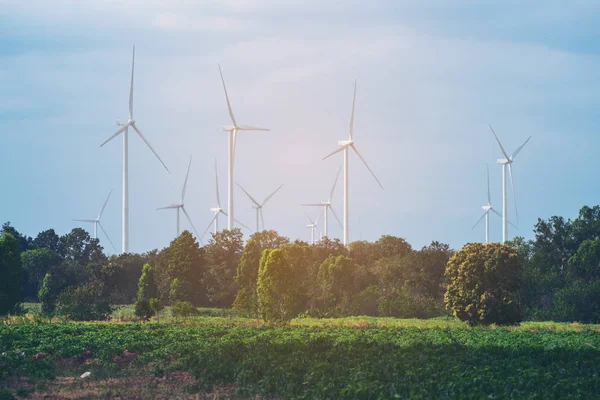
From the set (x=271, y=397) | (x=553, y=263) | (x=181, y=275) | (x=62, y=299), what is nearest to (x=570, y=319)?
(x=553, y=263)

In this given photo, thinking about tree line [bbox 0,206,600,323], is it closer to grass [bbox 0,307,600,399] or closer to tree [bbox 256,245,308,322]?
tree [bbox 256,245,308,322]

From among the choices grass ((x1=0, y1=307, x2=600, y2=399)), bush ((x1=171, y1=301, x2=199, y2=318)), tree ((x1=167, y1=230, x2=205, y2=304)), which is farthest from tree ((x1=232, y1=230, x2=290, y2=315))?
grass ((x1=0, y1=307, x2=600, y2=399))

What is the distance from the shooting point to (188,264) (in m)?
98.4

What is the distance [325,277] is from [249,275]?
11.1m

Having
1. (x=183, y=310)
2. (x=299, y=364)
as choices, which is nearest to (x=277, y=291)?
(x=183, y=310)

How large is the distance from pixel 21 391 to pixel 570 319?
212ft

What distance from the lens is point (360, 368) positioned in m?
37.5

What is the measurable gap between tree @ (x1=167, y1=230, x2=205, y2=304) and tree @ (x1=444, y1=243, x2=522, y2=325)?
40.0 m

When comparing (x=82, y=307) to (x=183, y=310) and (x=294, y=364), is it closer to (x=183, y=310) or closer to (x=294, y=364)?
(x=183, y=310)

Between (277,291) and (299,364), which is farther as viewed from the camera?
(277,291)

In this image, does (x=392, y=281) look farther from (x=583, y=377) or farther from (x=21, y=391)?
(x=21, y=391)

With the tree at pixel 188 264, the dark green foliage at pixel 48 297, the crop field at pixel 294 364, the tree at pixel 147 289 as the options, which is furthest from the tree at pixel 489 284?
the dark green foliage at pixel 48 297

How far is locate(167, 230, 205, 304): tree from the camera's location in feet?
324

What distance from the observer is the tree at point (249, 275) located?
8500 centimetres
